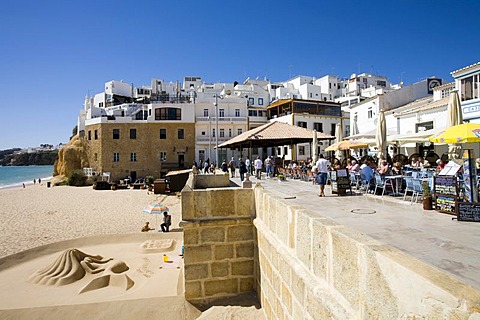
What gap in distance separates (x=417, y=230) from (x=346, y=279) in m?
3.26

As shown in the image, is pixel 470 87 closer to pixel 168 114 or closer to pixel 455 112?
pixel 455 112

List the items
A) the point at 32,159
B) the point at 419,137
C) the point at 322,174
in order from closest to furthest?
the point at 322,174, the point at 419,137, the point at 32,159

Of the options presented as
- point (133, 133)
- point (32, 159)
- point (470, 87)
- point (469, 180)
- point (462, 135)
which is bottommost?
point (469, 180)

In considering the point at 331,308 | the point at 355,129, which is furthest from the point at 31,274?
the point at 355,129

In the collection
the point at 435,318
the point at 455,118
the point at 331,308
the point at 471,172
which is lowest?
the point at 331,308

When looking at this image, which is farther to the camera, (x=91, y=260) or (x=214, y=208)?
(x=91, y=260)

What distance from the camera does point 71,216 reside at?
2175cm

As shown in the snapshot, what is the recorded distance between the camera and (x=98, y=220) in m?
20.3

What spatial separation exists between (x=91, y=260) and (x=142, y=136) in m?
29.4

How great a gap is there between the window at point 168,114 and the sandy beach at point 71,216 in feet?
37.8

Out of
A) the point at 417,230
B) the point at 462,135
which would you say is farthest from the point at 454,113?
the point at 417,230

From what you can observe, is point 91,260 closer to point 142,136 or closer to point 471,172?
point 471,172

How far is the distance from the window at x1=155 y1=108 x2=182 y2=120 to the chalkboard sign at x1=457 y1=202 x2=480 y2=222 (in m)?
36.4

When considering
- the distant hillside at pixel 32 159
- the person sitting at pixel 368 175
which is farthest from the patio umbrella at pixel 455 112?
the distant hillside at pixel 32 159
